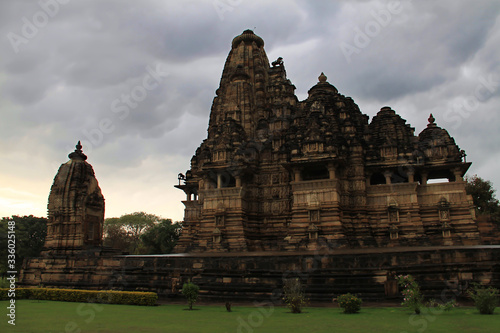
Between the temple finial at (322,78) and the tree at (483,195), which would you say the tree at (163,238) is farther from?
the tree at (483,195)

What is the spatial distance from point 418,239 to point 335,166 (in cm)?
695

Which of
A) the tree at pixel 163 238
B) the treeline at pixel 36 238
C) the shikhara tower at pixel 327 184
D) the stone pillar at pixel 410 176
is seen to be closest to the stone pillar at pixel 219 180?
the shikhara tower at pixel 327 184

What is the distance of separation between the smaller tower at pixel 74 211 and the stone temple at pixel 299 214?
70mm

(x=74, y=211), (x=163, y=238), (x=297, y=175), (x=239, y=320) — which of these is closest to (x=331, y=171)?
(x=297, y=175)

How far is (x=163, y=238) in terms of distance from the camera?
150 feet

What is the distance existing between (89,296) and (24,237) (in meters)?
31.3

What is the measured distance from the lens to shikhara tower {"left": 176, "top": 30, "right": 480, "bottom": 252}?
25.0 meters

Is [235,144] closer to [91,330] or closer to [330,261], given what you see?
[330,261]

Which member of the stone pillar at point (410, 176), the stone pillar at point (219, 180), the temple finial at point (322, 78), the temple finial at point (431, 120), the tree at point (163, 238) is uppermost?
the temple finial at point (322, 78)

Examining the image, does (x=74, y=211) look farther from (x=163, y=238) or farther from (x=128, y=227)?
(x=128, y=227)

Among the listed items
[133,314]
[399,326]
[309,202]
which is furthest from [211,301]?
[309,202]

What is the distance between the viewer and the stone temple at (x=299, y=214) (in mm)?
15414

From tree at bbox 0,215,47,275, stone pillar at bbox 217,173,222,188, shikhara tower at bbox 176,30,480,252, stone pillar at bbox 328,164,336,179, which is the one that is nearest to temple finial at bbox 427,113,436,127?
shikhara tower at bbox 176,30,480,252

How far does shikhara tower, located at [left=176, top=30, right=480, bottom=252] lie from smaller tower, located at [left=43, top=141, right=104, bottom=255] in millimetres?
7939
